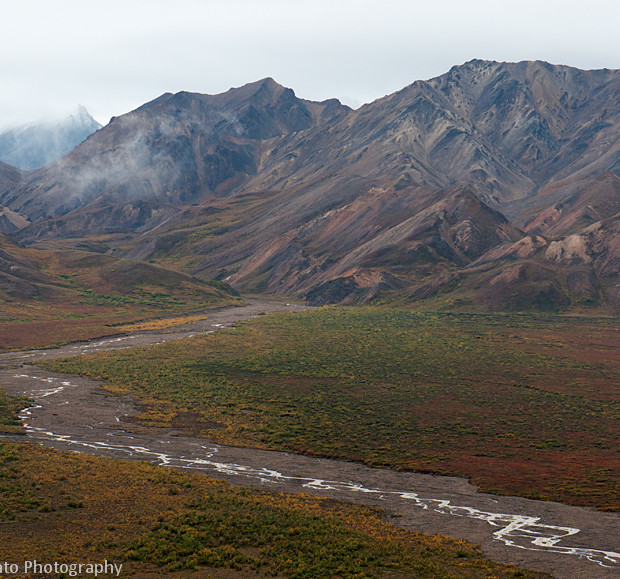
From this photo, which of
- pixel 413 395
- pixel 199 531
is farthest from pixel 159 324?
pixel 199 531

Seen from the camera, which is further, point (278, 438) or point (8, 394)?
point (8, 394)

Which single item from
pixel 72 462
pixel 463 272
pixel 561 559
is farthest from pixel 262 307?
pixel 561 559

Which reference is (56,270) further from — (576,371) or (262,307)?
(576,371)

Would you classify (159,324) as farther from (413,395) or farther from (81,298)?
(413,395)

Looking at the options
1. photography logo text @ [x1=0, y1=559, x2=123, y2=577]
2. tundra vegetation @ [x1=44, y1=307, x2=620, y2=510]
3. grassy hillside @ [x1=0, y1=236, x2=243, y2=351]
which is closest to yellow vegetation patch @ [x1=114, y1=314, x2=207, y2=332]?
grassy hillside @ [x1=0, y1=236, x2=243, y2=351]

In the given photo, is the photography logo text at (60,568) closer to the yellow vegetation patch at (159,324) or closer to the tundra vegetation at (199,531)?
the tundra vegetation at (199,531)

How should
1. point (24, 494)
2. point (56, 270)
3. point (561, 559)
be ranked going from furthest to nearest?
point (56, 270), point (24, 494), point (561, 559)
